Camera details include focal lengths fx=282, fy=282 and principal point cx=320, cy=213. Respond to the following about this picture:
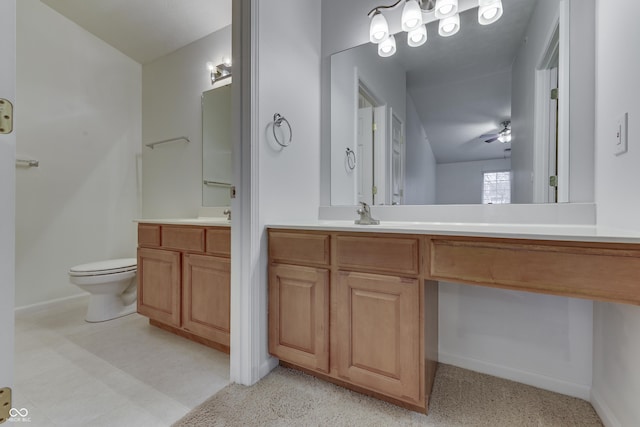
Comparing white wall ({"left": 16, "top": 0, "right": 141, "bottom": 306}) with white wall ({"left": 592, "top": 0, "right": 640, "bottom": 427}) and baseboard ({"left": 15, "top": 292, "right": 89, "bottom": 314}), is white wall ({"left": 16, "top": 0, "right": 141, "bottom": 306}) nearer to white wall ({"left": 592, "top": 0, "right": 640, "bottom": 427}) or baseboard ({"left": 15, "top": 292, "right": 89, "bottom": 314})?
baseboard ({"left": 15, "top": 292, "right": 89, "bottom": 314})

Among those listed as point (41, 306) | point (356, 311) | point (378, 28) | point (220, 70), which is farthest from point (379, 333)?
point (41, 306)

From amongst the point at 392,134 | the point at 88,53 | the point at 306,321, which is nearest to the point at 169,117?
the point at 88,53

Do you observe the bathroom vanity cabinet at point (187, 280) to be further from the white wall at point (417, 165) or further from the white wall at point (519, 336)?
the white wall at point (519, 336)

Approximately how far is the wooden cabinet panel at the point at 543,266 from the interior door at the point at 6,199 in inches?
50.8

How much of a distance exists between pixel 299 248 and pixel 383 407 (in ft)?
2.65

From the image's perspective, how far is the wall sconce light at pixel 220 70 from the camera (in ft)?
8.03

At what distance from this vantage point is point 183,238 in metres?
1.86

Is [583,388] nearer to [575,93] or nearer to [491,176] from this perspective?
[491,176]

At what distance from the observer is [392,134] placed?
1.78 m

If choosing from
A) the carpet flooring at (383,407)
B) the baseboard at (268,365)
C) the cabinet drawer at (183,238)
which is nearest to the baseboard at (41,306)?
the cabinet drawer at (183,238)

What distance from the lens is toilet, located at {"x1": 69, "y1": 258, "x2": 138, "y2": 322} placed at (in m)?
2.13

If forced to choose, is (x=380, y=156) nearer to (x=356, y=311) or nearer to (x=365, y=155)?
(x=365, y=155)

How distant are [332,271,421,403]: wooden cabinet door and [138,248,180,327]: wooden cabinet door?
118 cm

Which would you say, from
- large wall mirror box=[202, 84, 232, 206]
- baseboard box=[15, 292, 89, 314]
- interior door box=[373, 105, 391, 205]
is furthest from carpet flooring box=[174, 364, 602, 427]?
baseboard box=[15, 292, 89, 314]
